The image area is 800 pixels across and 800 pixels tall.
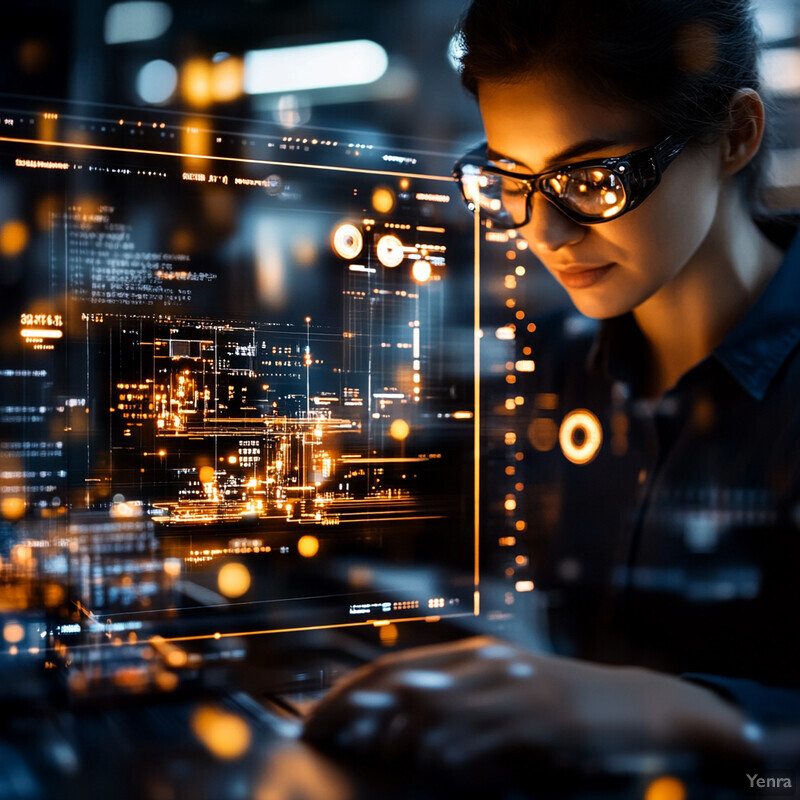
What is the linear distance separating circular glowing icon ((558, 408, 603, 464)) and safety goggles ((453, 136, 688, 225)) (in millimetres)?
305

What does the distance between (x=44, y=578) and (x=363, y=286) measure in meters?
0.40

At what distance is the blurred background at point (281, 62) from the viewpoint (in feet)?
2.20

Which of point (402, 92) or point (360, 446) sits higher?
point (402, 92)

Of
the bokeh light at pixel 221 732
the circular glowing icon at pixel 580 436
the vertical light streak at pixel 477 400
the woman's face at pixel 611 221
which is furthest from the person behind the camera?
the circular glowing icon at pixel 580 436

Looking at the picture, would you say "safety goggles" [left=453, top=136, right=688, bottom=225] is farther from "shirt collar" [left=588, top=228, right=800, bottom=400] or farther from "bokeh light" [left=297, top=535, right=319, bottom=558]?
"bokeh light" [left=297, top=535, right=319, bottom=558]

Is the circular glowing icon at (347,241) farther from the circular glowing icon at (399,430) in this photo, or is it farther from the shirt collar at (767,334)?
the shirt collar at (767,334)

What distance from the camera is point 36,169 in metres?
0.65

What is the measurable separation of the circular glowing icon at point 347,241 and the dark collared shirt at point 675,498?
0.89 feet

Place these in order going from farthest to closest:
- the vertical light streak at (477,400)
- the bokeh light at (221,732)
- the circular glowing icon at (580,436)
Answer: the circular glowing icon at (580,436), the vertical light streak at (477,400), the bokeh light at (221,732)

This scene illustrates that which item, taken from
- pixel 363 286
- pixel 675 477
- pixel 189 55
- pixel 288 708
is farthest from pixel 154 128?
pixel 675 477

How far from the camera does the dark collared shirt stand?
77 cm

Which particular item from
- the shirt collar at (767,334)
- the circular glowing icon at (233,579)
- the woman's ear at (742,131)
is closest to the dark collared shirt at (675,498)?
the shirt collar at (767,334)

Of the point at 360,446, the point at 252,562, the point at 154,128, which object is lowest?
the point at 252,562

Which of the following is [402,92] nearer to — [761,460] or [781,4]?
[781,4]
